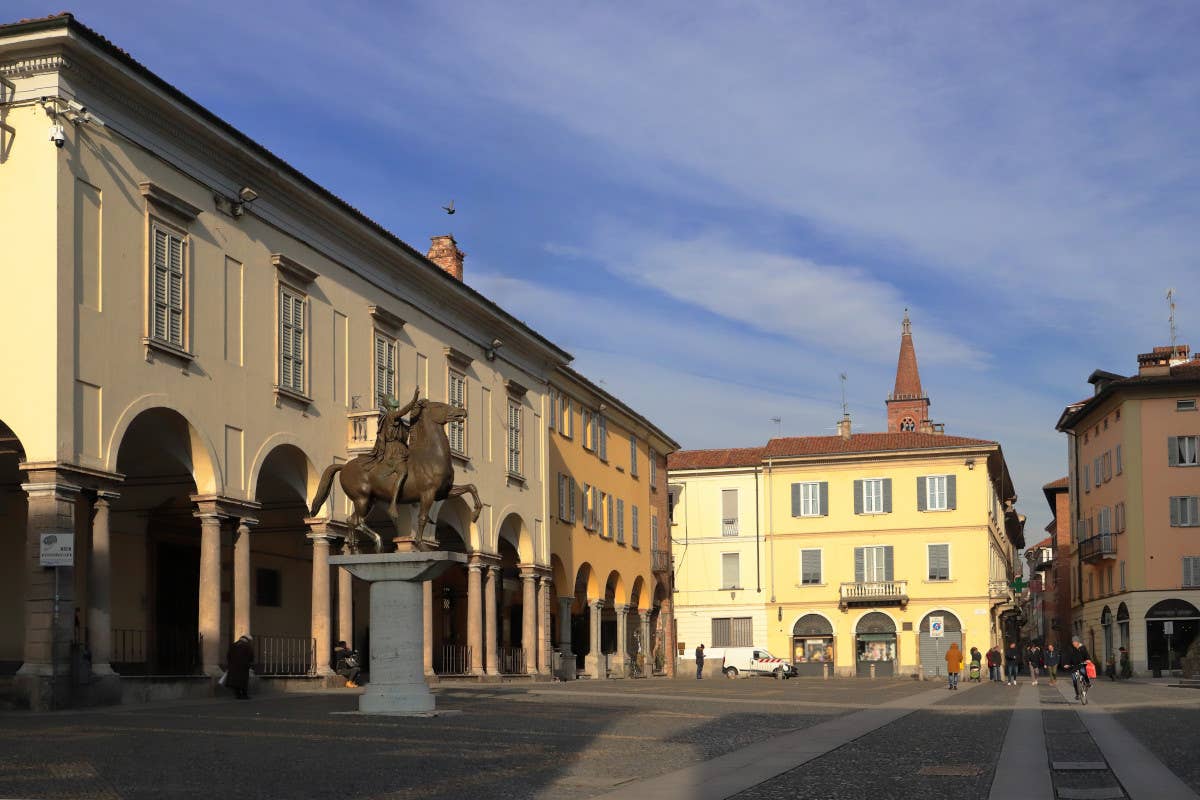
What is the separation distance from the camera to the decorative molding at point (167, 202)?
79.7 feet

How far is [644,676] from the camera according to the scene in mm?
55812

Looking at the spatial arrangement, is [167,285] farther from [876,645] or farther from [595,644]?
[876,645]

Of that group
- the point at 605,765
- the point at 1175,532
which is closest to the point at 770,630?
the point at 1175,532

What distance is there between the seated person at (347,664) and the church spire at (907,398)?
107796mm

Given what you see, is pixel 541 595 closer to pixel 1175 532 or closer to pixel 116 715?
pixel 116 715

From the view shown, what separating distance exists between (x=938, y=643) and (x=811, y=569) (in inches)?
258

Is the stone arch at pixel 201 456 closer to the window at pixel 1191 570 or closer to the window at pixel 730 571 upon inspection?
the window at pixel 730 571

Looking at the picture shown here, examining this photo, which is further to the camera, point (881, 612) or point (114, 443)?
point (881, 612)

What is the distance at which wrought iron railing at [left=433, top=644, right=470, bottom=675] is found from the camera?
38.3 metres

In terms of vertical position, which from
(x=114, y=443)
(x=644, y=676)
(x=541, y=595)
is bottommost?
(x=644, y=676)

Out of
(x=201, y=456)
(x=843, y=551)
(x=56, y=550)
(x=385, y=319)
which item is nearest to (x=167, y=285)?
(x=201, y=456)

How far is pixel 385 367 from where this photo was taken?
109 feet

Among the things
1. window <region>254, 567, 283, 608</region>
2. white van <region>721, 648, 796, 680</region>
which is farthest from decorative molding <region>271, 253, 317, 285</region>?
white van <region>721, 648, 796, 680</region>

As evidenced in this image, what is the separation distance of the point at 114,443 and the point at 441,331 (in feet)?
47.0
